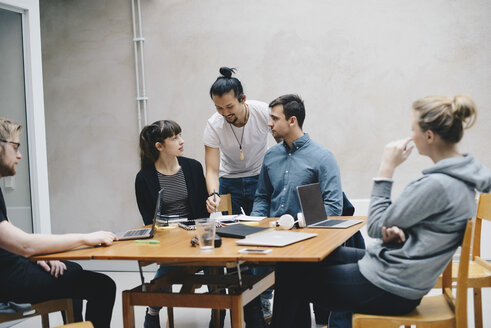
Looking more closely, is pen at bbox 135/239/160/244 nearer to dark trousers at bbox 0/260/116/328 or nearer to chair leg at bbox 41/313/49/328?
dark trousers at bbox 0/260/116/328

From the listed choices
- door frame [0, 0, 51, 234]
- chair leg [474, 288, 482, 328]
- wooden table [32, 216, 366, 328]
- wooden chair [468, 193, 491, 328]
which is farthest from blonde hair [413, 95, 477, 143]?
door frame [0, 0, 51, 234]

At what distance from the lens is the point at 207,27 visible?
4.88m

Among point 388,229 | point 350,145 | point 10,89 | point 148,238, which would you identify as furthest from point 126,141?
point 388,229

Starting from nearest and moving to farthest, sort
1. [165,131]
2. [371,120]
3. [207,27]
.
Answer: [165,131], [371,120], [207,27]

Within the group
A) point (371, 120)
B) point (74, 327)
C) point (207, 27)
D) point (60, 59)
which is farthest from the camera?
point (60, 59)

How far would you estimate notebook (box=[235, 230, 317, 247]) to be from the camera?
1986mm

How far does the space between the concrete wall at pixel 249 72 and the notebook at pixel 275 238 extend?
2540mm

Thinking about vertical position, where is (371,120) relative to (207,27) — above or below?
below

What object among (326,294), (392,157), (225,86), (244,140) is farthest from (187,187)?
(392,157)

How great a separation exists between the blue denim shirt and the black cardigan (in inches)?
15.2


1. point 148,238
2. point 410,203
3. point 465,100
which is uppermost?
point 465,100

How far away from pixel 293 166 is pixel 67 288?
1.29 metres

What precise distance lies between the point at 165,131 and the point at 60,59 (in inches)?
110

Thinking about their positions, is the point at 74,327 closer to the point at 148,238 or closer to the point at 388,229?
the point at 148,238
